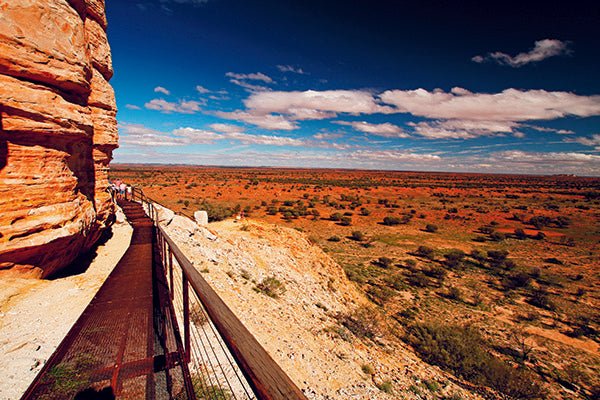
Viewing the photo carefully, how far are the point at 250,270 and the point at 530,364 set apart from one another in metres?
10.6

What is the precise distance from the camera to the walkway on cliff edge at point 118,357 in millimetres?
2736

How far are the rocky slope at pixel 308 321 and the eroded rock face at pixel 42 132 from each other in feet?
14.9

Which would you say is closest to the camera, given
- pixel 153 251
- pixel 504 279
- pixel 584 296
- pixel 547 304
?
pixel 153 251

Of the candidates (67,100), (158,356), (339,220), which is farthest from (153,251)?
(339,220)

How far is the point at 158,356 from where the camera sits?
11.0 ft

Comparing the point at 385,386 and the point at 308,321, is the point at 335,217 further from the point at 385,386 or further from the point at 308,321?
the point at 385,386

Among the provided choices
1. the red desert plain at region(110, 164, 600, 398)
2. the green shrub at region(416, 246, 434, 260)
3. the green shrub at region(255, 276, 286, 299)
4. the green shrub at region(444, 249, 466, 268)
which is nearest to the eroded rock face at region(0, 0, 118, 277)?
the green shrub at region(255, 276, 286, 299)

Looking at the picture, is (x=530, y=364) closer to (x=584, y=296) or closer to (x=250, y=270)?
(x=584, y=296)

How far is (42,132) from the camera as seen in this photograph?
5.44m

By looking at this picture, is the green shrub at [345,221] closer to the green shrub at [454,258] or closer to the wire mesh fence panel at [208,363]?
the green shrub at [454,258]

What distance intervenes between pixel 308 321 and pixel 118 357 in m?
6.99

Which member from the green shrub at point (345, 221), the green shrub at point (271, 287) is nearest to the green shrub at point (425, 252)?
the green shrub at point (345, 221)

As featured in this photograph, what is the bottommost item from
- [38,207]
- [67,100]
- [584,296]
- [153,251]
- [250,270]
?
[584,296]

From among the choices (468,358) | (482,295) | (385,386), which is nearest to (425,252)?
(482,295)
